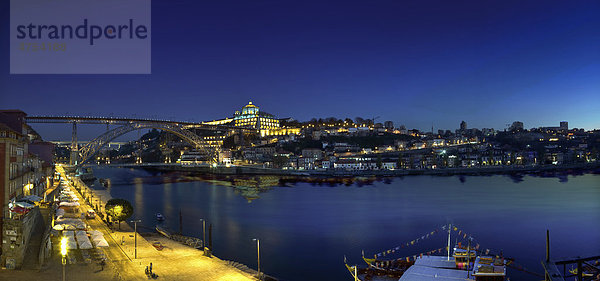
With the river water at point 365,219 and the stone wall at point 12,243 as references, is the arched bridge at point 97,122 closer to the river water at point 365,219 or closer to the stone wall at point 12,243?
the river water at point 365,219

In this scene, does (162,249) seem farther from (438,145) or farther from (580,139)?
(580,139)

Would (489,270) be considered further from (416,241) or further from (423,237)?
(423,237)

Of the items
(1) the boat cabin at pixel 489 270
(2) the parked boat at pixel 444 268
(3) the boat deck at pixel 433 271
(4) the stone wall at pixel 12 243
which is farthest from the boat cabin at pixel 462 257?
(4) the stone wall at pixel 12 243

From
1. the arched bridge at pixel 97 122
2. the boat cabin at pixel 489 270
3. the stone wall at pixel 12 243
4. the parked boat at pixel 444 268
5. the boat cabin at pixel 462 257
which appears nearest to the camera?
the stone wall at pixel 12 243

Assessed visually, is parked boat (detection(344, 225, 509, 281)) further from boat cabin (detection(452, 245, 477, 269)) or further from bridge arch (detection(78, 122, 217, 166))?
bridge arch (detection(78, 122, 217, 166))

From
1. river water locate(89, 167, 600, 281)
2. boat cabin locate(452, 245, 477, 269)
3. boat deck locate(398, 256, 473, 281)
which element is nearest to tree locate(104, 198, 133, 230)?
river water locate(89, 167, 600, 281)

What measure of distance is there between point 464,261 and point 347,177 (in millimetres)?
42846

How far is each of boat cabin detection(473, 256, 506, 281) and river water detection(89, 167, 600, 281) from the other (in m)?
2.42

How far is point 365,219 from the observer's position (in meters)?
24.0

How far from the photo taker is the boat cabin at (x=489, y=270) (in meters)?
10.2

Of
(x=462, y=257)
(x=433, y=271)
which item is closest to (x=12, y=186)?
(x=433, y=271)

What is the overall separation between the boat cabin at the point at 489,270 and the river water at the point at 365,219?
242 cm

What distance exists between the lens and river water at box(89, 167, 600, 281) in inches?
611

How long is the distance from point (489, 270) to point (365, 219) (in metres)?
13.8
